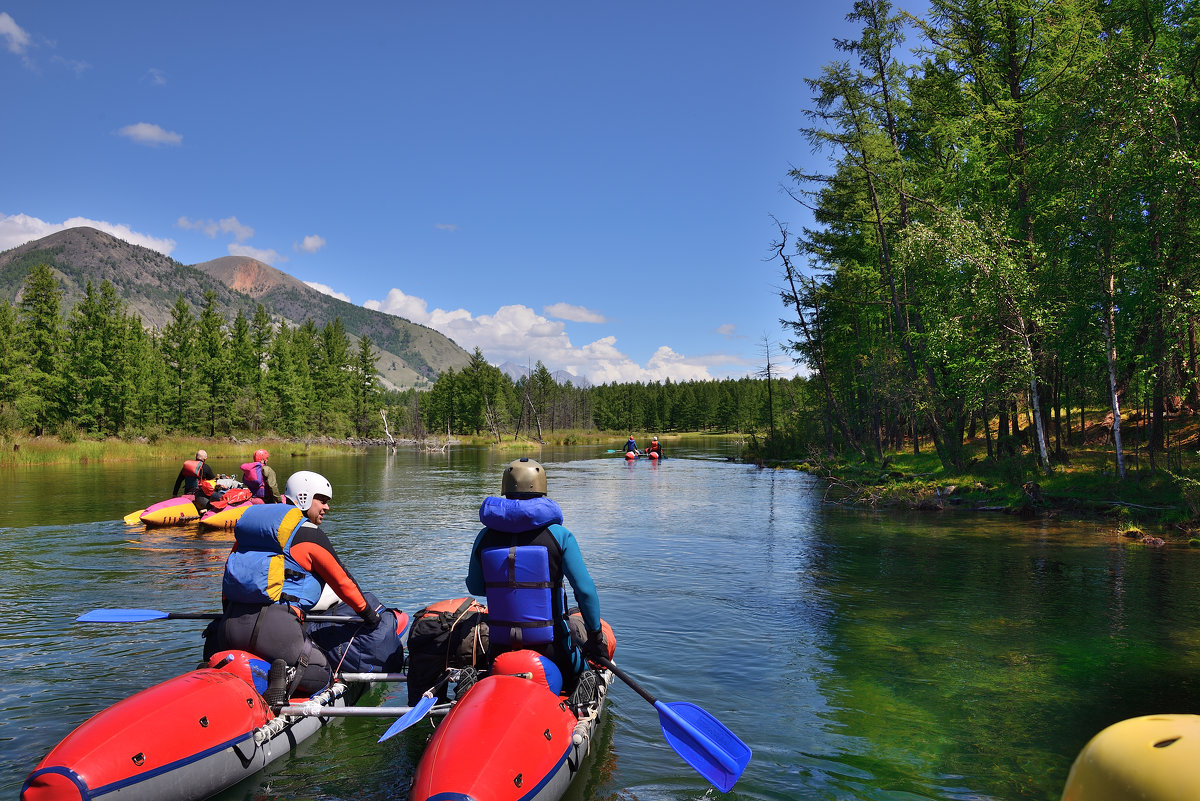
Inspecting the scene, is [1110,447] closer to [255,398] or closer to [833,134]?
[833,134]

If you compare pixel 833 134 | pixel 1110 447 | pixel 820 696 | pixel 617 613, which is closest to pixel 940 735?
pixel 820 696

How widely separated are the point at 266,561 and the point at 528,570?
7.48 feet

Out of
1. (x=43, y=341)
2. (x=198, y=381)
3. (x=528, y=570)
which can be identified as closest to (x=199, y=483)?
(x=528, y=570)

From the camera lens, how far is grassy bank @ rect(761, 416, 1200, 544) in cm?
1762

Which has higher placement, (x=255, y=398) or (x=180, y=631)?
(x=255, y=398)

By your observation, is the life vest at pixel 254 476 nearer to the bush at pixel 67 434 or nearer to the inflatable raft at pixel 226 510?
the inflatable raft at pixel 226 510

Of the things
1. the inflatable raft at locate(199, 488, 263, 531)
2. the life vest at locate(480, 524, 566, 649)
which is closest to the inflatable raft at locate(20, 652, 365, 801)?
the life vest at locate(480, 524, 566, 649)

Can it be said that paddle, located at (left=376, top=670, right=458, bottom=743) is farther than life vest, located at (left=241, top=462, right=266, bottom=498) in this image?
No

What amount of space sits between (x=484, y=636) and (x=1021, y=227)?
2571 cm

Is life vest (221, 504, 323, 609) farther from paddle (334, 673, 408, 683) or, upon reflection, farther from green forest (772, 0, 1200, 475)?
green forest (772, 0, 1200, 475)

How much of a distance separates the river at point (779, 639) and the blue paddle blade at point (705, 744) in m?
0.42

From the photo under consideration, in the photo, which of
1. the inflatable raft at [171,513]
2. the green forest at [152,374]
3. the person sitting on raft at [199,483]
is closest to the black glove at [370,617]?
the inflatable raft at [171,513]

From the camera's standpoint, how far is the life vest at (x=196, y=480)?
63.4 feet

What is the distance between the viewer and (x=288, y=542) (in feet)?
20.0
